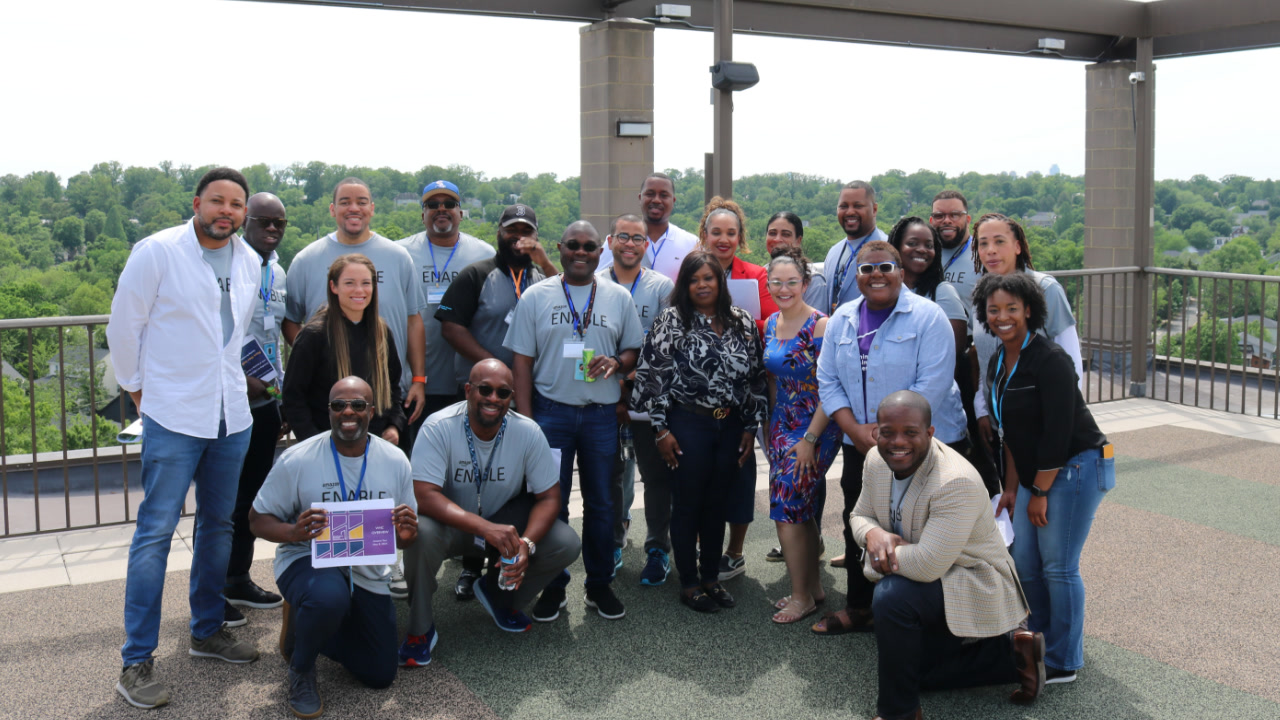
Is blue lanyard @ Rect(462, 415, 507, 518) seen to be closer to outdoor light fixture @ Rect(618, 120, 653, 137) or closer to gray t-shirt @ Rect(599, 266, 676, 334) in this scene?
gray t-shirt @ Rect(599, 266, 676, 334)

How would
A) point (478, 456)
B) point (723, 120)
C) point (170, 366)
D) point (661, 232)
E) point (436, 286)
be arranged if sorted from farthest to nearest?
1. point (723, 120)
2. point (661, 232)
3. point (436, 286)
4. point (478, 456)
5. point (170, 366)

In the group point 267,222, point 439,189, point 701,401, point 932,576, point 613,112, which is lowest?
point 932,576

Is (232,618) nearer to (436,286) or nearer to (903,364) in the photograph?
(436,286)

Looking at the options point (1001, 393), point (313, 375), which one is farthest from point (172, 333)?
point (1001, 393)

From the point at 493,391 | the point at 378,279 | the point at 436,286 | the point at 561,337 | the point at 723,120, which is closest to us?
the point at 493,391

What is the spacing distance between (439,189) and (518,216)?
0.51 metres

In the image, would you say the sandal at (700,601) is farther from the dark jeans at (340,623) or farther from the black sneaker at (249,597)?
the black sneaker at (249,597)

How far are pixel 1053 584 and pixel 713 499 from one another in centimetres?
147

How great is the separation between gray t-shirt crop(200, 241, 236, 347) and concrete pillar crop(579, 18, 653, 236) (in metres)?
6.33

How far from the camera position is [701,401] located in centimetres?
427

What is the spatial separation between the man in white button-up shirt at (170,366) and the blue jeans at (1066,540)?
3.09 metres

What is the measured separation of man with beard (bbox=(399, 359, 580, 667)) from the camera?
12.5 feet

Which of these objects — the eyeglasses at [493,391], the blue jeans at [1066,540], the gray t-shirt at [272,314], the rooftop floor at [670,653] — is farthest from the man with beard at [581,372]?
the blue jeans at [1066,540]

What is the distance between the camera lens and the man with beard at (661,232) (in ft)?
17.0
